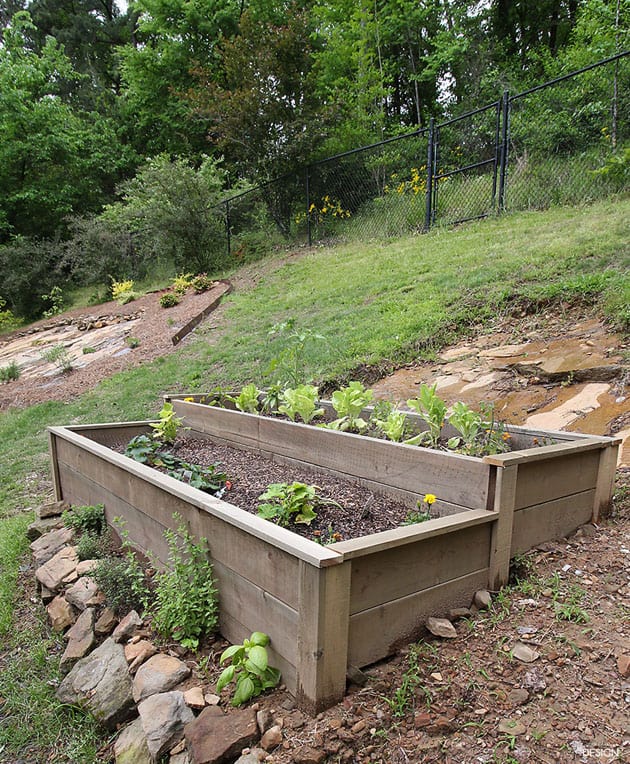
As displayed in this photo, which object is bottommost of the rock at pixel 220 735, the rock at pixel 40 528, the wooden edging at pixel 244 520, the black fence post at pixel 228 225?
the rock at pixel 40 528

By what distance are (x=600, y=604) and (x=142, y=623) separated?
1.62 metres

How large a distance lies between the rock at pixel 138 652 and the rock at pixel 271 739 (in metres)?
0.61

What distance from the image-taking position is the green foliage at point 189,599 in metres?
→ 1.69

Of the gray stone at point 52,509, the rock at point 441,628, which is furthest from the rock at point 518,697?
the gray stone at point 52,509

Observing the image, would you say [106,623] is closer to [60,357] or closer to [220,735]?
[220,735]

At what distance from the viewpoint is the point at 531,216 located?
6531 millimetres

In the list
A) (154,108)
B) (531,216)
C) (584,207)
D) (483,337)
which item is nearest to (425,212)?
(531,216)

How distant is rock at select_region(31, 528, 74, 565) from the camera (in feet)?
8.63

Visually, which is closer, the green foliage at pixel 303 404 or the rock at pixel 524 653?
the rock at pixel 524 653

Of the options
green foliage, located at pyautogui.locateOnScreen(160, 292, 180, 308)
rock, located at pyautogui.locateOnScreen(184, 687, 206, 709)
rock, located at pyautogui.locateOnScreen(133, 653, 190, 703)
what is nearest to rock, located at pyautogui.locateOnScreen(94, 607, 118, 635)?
rock, located at pyautogui.locateOnScreen(133, 653, 190, 703)

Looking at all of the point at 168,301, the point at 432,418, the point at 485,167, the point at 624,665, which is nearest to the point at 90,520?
the point at 432,418

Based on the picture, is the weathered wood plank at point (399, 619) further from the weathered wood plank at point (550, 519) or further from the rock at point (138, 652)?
the rock at point (138, 652)

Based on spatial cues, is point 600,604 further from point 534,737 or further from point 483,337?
point 483,337

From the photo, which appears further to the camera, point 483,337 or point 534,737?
point 483,337
